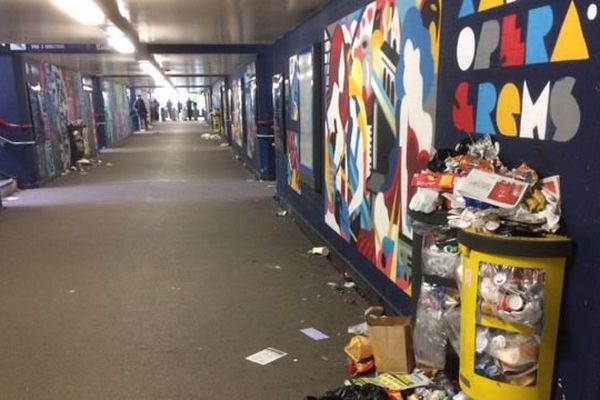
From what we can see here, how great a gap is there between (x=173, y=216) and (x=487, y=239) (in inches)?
223

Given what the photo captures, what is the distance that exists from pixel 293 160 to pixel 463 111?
172 inches

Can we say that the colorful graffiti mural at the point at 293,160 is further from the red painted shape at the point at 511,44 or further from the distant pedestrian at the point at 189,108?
the distant pedestrian at the point at 189,108

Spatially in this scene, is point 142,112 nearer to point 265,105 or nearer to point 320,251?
point 265,105

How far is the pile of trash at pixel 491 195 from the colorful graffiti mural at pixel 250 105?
8197mm

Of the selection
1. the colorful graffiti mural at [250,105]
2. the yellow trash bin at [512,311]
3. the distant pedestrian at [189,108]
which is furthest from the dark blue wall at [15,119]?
the distant pedestrian at [189,108]

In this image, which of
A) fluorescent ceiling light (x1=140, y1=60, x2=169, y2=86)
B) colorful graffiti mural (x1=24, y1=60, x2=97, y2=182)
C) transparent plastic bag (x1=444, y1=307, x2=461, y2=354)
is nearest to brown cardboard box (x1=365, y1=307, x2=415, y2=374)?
transparent plastic bag (x1=444, y1=307, x2=461, y2=354)

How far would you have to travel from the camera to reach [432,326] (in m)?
2.41

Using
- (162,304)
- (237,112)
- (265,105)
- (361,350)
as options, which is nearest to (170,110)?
(237,112)

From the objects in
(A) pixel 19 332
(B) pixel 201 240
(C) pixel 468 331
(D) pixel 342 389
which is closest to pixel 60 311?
(A) pixel 19 332

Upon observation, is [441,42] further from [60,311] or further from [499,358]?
[60,311]

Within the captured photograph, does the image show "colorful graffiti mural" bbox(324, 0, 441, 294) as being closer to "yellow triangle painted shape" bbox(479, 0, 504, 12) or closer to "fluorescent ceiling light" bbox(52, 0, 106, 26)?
"yellow triangle painted shape" bbox(479, 0, 504, 12)

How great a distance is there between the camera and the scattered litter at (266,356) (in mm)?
3078

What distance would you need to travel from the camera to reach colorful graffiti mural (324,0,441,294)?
9.65 feet

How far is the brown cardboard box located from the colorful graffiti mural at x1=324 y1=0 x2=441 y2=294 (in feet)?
1.72
